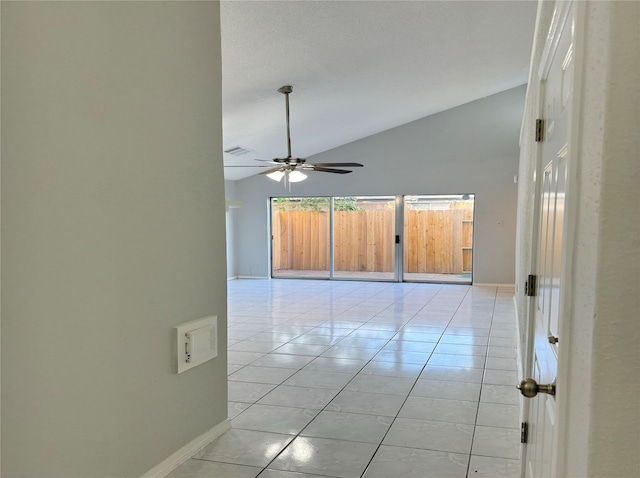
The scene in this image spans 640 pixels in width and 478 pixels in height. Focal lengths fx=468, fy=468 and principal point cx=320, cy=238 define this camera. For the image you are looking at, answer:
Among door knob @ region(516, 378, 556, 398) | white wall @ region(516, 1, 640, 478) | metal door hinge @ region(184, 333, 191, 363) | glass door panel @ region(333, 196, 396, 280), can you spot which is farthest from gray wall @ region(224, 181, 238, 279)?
white wall @ region(516, 1, 640, 478)

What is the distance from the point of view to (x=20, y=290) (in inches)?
55.7

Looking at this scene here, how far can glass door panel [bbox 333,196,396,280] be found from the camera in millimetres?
9531

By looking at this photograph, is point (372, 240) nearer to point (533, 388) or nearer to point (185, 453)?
point (185, 453)

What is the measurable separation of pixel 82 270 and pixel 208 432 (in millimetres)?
1162

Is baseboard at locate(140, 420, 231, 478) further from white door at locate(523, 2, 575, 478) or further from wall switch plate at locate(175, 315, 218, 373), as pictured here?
white door at locate(523, 2, 575, 478)

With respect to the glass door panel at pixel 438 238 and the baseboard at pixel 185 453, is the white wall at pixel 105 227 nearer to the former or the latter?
the baseboard at pixel 185 453

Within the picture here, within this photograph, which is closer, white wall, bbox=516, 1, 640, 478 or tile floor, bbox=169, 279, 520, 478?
white wall, bbox=516, 1, 640, 478

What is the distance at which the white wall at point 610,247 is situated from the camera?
61 centimetres

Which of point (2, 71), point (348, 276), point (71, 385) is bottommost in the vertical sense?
point (348, 276)

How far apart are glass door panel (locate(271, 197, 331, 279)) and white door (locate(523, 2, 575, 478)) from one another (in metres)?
8.07

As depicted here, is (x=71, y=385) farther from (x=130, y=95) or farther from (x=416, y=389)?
(x=416, y=389)

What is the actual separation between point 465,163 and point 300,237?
3731 mm

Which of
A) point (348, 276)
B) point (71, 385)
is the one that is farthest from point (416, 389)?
point (348, 276)

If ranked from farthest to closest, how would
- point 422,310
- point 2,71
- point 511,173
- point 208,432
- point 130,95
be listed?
1. point 511,173
2. point 422,310
3. point 208,432
4. point 130,95
5. point 2,71
